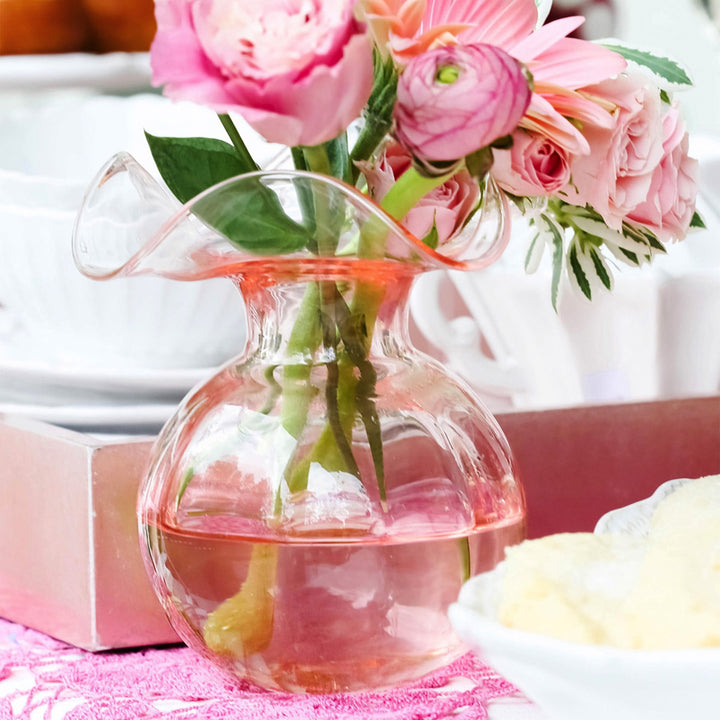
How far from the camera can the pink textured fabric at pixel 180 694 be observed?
0.29 m

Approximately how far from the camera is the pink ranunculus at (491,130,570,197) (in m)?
0.29

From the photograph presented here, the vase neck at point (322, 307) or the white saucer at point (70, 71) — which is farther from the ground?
the white saucer at point (70, 71)

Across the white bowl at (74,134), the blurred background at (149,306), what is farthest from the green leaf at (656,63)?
the white bowl at (74,134)

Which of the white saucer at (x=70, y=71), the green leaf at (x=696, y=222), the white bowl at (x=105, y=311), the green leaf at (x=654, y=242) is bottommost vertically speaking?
the white bowl at (x=105, y=311)

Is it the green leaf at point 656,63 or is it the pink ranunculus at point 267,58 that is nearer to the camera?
the pink ranunculus at point 267,58

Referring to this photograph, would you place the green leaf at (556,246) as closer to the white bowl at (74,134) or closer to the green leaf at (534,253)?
the green leaf at (534,253)

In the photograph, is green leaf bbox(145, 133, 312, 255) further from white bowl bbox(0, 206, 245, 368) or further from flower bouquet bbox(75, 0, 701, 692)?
white bowl bbox(0, 206, 245, 368)

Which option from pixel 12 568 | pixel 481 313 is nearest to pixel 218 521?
pixel 12 568

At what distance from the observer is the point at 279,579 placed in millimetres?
287

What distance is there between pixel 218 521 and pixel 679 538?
12 centimetres

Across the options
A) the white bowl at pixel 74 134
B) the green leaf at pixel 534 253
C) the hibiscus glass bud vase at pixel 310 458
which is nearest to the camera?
the hibiscus glass bud vase at pixel 310 458

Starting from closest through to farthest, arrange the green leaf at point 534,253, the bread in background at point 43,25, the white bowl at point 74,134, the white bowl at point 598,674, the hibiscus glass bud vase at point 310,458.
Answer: the white bowl at point 598,674 → the hibiscus glass bud vase at point 310,458 → the green leaf at point 534,253 → the white bowl at point 74,134 → the bread in background at point 43,25

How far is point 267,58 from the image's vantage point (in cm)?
24

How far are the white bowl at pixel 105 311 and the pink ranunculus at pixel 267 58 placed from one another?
0.19 m
